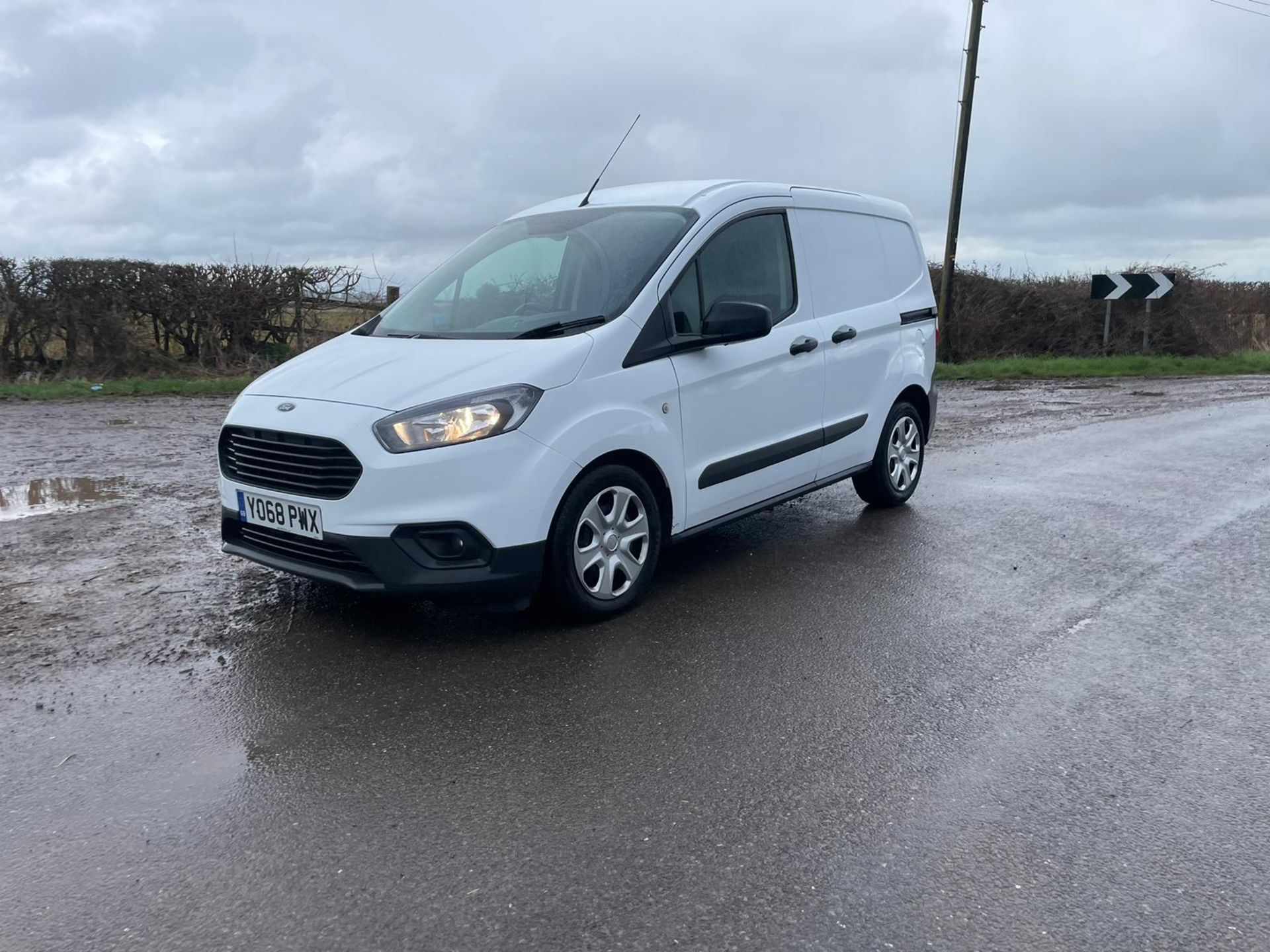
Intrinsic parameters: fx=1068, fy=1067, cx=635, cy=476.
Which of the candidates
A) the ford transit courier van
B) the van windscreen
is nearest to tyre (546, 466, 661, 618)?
the ford transit courier van

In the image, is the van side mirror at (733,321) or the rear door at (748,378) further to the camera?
the rear door at (748,378)

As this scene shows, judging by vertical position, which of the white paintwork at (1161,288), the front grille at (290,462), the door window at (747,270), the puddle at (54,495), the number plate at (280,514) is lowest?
the puddle at (54,495)

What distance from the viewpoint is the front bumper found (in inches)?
175

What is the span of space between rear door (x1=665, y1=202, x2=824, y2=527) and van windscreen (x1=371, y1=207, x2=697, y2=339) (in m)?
0.27

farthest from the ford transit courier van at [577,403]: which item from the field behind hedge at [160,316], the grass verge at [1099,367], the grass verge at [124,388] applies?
the grass verge at [1099,367]

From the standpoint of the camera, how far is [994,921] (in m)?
2.73

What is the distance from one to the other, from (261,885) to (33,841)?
795 mm

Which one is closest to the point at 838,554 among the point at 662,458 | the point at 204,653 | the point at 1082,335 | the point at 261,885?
the point at 662,458

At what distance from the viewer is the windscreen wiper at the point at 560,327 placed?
499 cm

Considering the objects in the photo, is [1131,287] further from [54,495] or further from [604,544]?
[54,495]

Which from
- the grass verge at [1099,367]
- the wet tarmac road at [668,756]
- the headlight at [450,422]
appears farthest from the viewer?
the grass verge at [1099,367]

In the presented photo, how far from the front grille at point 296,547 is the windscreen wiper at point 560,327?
129cm

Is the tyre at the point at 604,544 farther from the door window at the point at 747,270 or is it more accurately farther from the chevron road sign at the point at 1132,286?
the chevron road sign at the point at 1132,286

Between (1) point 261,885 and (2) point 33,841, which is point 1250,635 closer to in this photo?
(1) point 261,885
